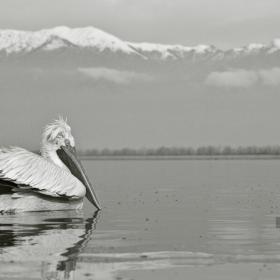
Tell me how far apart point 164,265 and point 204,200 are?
362 inches

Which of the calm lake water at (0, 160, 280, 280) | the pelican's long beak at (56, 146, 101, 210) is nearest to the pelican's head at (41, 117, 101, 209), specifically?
the pelican's long beak at (56, 146, 101, 210)

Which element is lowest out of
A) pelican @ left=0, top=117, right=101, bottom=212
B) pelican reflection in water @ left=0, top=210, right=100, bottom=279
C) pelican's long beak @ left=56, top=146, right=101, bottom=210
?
pelican reflection in water @ left=0, top=210, right=100, bottom=279

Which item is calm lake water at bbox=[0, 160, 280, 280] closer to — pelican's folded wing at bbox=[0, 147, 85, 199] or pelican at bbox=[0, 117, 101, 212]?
pelican at bbox=[0, 117, 101, 212]

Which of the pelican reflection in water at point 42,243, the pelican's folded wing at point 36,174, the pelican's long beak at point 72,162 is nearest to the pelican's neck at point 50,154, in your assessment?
the pelican's long beak at point 72,162

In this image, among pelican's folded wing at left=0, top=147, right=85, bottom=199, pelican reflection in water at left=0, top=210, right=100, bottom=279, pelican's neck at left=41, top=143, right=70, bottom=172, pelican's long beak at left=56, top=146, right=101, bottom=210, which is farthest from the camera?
pelican's long beak at left=56, top=146, right=101, bottom=210

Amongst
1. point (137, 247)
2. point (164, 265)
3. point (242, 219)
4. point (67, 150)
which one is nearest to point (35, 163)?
point (67, 150)

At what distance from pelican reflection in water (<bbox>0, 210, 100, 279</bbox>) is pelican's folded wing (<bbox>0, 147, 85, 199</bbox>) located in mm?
474

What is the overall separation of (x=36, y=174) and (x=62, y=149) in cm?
209

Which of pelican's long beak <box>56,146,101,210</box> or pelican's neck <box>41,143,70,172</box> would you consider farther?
pelican's long beak <box>56,146,101,210</box>

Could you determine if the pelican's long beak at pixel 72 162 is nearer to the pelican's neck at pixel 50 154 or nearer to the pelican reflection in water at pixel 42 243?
the pelican's neck at pixel 50 154

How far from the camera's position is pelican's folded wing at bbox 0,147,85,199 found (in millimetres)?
12570

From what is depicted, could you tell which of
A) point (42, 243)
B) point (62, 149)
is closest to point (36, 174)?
point (62, 149)

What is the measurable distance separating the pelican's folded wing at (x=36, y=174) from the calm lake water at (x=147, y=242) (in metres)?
0.46

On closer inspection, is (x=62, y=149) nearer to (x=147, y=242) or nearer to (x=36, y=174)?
(x=36, y=174)
